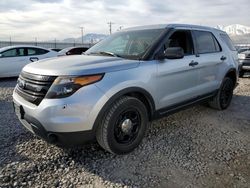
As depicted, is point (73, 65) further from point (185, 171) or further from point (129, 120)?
point (185, 171)

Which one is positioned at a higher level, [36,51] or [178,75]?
[36,51]

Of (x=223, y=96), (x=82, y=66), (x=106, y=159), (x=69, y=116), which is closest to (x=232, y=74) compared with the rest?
(x=223, y=96)

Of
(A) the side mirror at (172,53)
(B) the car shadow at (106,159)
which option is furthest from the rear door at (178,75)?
(B) the car shadow at (106,159)

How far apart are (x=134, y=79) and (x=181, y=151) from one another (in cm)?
122

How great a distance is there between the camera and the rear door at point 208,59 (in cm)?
488

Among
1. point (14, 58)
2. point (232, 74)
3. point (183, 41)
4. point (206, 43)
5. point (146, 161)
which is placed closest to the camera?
point (146, 161)

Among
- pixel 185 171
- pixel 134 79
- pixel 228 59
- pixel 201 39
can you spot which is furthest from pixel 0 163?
pixel 228 59

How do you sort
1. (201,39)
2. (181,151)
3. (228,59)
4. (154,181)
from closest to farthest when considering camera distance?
(154,181), (181,151), (201,39), (228,59)

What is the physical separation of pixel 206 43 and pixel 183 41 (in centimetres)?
74

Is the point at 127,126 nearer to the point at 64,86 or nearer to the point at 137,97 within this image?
the point at 137,97

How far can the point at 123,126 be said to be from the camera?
3.57m

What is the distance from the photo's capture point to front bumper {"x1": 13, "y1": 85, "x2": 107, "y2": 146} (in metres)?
3.04

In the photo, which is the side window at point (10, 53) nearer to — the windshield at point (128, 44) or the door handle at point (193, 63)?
the windshield at point (128, 44)

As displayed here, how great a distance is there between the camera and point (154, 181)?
3053mm
